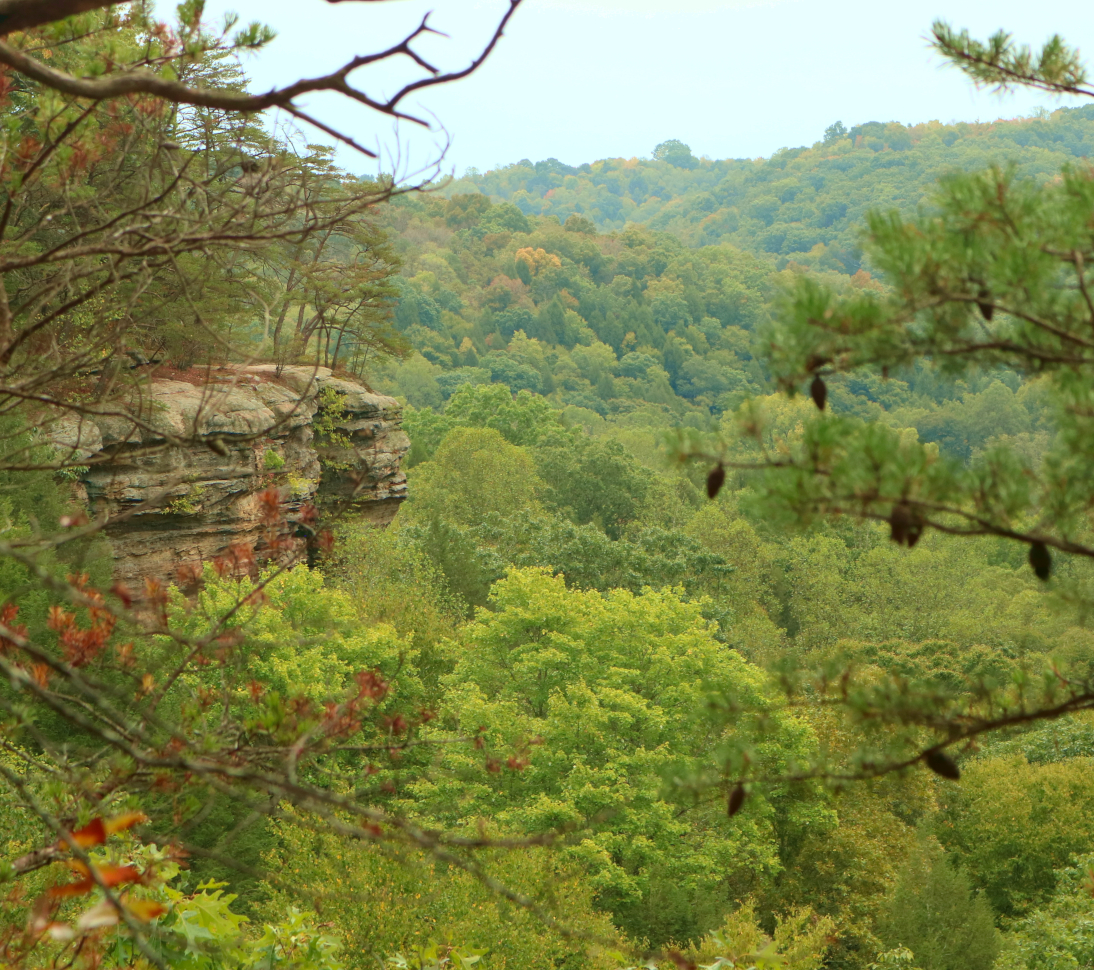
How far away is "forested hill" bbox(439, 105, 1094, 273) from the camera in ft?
422

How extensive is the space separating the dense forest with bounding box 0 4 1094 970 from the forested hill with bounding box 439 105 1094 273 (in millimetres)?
73469

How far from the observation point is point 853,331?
9.18ft

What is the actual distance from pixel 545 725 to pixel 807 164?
151503 millimetres

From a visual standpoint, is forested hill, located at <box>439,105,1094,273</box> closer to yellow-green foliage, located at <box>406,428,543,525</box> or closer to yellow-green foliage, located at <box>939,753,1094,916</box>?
yellow-green foliage, located at <box>406,428,543,525</box>

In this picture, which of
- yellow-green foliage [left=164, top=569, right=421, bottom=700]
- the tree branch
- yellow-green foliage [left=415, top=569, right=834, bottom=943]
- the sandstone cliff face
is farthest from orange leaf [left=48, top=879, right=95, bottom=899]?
yellow-green foliage [left=164, top=569, right=421, bottom=700]

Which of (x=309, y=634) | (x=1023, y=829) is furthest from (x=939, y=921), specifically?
(x=309, y=634)

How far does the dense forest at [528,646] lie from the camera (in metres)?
2.79

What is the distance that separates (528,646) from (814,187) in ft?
453

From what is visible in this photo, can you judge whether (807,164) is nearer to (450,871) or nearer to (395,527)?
(395,527)

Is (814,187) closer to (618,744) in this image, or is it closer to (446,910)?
(618,744)

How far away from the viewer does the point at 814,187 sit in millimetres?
144250

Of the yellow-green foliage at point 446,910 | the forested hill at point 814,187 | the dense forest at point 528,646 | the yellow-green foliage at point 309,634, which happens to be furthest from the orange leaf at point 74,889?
the forested hill at point 814,187

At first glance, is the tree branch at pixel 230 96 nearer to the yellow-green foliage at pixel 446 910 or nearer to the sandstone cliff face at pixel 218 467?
the yellow-green foliage at pixel 446 910

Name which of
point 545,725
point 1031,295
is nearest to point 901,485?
point 1031,295
